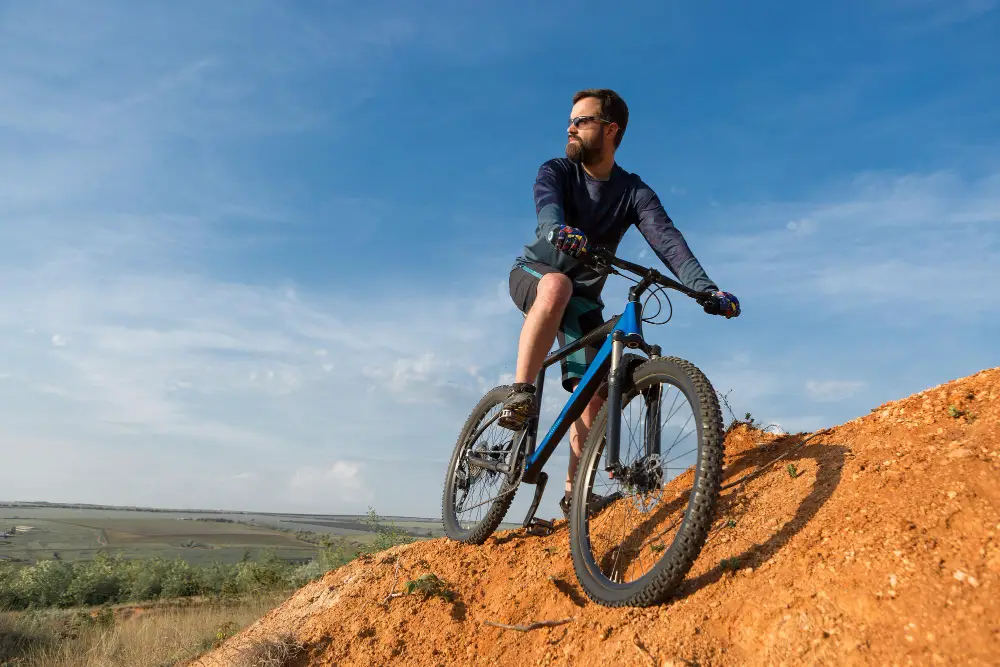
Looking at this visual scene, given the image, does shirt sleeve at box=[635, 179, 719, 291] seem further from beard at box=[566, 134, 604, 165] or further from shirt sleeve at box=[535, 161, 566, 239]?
shirt sleeve at box=[535, 161, 566, 239]

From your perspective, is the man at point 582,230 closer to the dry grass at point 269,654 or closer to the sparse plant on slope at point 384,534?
the dry grass at point 269,654

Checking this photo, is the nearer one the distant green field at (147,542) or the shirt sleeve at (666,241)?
the shirt sleeve at (666,241)

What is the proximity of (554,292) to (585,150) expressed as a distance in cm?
115

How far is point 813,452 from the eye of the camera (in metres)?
4.15

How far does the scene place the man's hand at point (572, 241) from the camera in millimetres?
3742

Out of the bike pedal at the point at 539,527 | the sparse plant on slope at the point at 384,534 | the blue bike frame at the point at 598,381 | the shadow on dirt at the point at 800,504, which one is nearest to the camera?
the shadow on dirt at the point at 800,504

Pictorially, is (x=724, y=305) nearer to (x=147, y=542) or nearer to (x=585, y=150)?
(x=585, y=150)

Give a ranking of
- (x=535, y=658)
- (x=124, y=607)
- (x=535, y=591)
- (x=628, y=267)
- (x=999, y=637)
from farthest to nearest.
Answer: (x=124, y=607)
(x=535, y=591)
(x=628, y=267)
(x=535, y=658)
(x=999, y=637)

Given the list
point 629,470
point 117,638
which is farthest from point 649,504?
point 117,638

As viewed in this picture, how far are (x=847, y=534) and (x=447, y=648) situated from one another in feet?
8.13

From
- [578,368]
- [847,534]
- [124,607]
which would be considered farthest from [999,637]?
[124,607]

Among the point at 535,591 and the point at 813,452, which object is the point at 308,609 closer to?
the point at 535,591

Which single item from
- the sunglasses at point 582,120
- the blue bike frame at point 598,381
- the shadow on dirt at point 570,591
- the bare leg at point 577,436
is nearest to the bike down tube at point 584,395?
the blue bike frame at point 598,381

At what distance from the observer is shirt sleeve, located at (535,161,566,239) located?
422cm
